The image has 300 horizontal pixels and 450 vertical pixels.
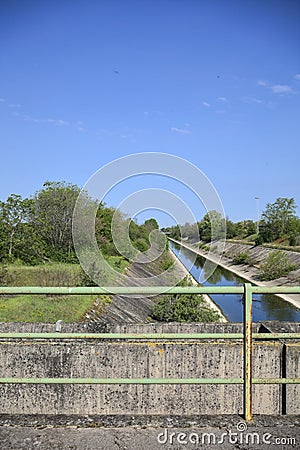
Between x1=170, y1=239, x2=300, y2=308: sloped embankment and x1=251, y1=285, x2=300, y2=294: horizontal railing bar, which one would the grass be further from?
x1=170, y1=239, x2=300, y2=308: sloped embankment

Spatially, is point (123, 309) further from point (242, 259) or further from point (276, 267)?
point (242, 259)

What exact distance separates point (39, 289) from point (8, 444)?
913mm

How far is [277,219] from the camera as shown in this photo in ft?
235

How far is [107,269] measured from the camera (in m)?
16.4

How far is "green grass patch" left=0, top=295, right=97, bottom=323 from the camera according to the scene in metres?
12.3

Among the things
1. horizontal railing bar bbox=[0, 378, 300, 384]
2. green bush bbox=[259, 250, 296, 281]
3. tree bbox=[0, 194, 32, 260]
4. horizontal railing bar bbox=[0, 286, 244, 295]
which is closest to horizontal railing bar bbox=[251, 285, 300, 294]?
horizontal railing bar bbox=[0, 286, 244, 295]

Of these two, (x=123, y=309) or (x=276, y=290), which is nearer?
(x=276, y=290)

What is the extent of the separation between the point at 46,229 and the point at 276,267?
28.8m

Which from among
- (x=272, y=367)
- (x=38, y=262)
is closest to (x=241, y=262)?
(x=38, y=262)

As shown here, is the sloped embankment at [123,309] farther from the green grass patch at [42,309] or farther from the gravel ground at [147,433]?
the gravel ground at [147,433]

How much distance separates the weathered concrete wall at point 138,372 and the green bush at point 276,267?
44.6m

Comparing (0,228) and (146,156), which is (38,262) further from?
(146,156)

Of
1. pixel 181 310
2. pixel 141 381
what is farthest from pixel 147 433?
pixel 181 310

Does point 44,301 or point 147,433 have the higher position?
point 147,433
